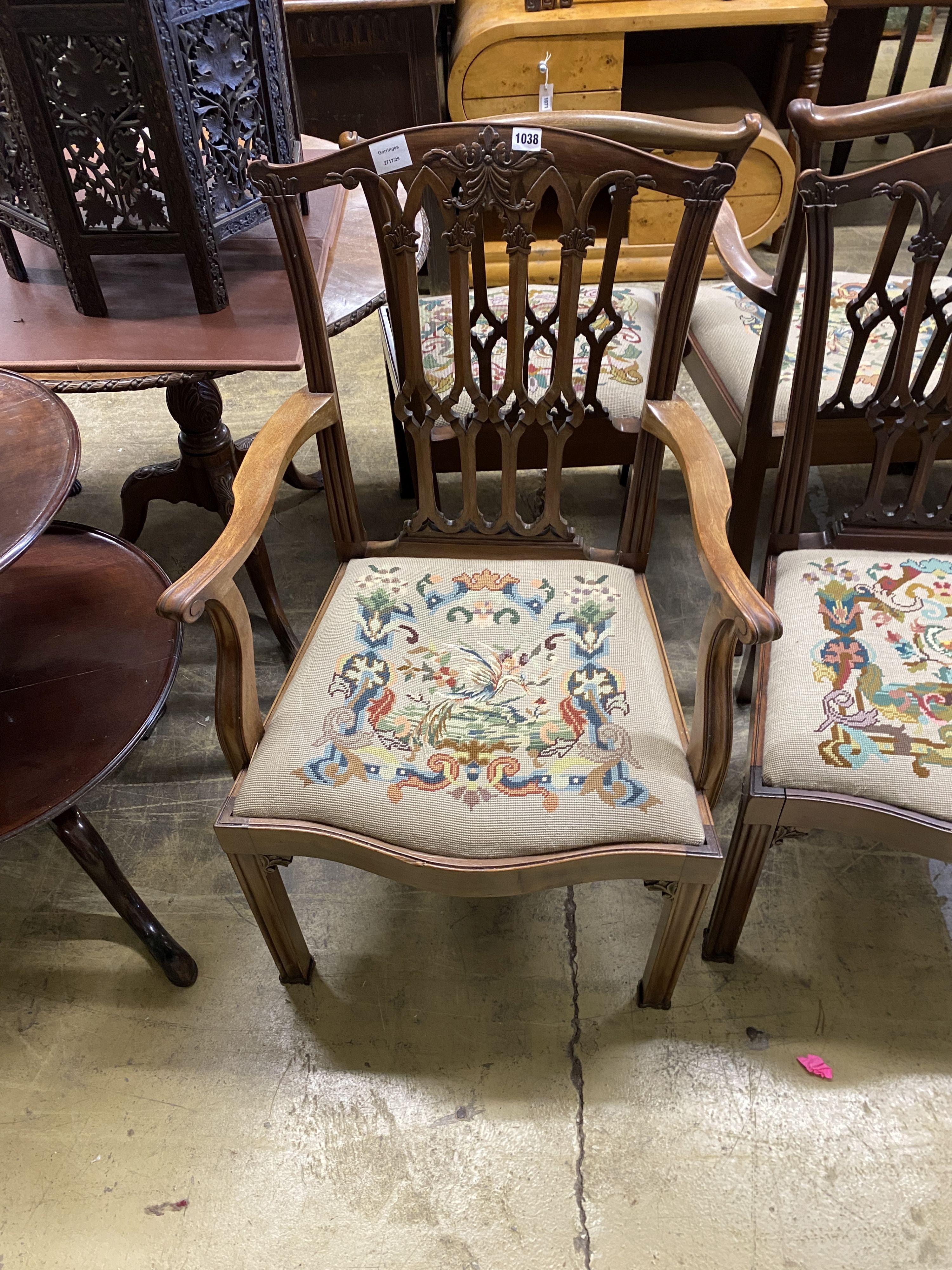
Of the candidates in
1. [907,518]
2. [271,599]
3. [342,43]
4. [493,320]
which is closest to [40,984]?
[271,599]

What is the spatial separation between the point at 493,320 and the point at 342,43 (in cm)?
182

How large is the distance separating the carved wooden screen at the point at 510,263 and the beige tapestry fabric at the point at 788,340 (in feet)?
1.45

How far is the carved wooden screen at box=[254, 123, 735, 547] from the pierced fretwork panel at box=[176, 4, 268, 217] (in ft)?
0.89

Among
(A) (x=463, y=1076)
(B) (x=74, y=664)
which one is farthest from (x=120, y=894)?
(A) (x=463, y=1076)

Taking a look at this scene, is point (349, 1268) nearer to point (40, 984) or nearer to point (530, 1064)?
point (530, 1064)

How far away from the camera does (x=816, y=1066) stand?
→ 125 centimetres

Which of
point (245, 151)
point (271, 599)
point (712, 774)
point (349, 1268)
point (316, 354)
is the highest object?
point (245, 151)

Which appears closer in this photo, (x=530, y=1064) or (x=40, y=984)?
(x=530, y=1064)

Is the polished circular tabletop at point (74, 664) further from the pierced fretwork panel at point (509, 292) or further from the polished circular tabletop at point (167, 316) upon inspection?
the pierced fretwork panel at point (509, 292)

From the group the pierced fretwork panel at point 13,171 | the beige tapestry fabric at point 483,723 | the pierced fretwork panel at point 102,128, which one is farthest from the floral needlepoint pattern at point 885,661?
the pierced fretwork panel at point 13,171

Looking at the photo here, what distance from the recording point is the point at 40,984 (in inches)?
54.4

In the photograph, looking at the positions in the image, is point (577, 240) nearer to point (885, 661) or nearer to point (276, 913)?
point (885, 661)

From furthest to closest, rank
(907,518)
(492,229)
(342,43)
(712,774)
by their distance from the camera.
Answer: (492,229) → (342,43) → (907,518) → (712,774)

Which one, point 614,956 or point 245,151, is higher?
point 245,151
